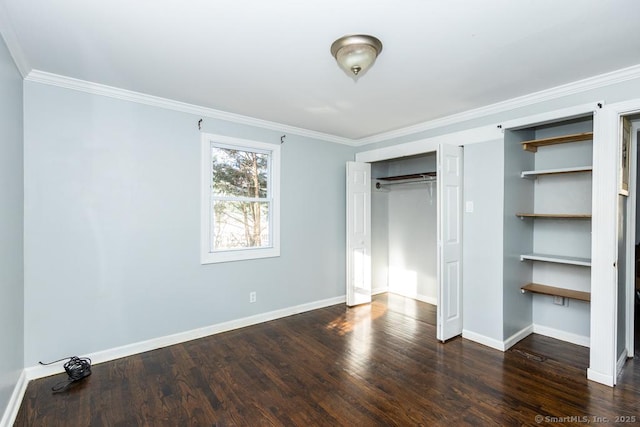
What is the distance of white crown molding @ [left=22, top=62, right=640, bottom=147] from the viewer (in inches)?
99.2

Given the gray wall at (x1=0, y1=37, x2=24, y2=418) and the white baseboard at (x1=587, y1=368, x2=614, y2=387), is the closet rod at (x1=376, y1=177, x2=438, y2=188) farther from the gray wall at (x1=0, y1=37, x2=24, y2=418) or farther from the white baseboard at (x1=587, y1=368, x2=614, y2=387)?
the gray wall at (x1=0, y1=37, x2=24, y2=418)

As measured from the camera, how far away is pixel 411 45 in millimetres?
2082

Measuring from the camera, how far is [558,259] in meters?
3.10

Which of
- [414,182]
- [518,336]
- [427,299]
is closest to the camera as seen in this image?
[518,336]

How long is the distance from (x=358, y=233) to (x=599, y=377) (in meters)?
2.85

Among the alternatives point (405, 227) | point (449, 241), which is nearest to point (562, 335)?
point (449, 241)

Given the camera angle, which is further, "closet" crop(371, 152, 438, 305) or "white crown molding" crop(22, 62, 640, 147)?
"closet" crop(371, 152, 438, 305)

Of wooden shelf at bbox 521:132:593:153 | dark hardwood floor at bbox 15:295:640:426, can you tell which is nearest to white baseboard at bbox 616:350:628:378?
dark hardwood floor at bbox 15:295:640:426

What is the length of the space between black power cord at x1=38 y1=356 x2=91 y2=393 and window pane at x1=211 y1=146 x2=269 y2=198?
1.93 meters

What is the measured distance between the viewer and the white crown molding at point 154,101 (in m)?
2.57

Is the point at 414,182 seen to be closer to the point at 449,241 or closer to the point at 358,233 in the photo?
the point at 358,233

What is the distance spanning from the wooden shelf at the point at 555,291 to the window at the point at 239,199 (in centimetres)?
286

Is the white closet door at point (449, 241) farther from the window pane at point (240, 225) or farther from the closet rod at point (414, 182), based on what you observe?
the window pane at point (240, 225)

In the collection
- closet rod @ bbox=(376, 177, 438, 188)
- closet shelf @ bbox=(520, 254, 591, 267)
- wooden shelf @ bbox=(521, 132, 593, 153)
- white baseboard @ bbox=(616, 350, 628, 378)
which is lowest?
white baseboard @ bbox=(616, 350, 628, 378)
